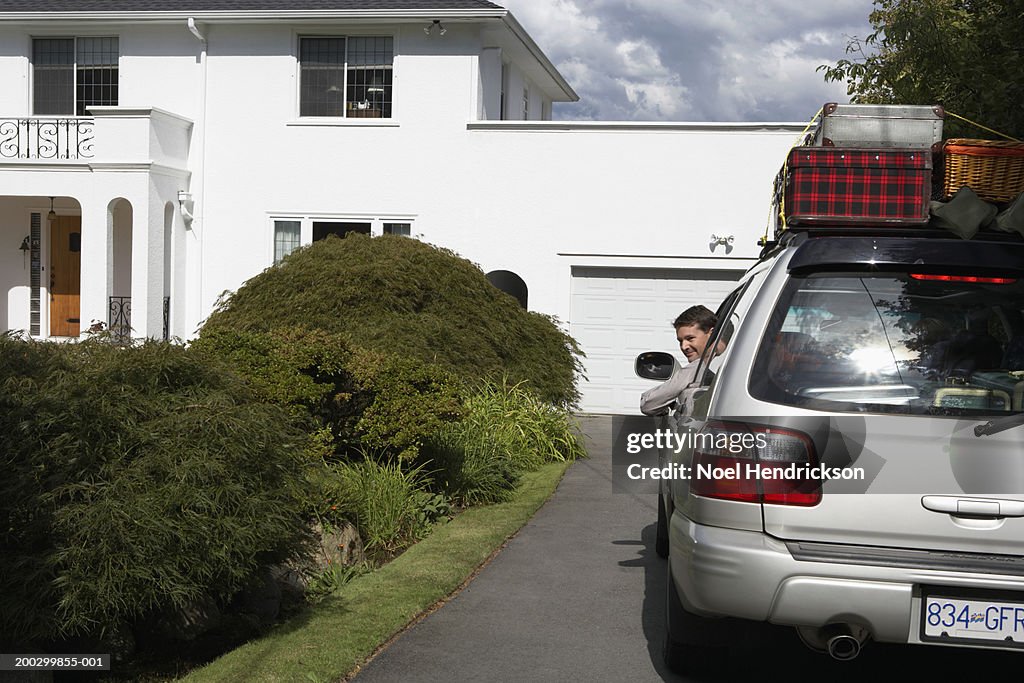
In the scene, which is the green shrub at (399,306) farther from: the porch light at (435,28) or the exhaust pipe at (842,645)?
the exhaust pipe at (842,645)

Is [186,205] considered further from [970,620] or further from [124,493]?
[970,620]

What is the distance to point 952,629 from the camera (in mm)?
3854

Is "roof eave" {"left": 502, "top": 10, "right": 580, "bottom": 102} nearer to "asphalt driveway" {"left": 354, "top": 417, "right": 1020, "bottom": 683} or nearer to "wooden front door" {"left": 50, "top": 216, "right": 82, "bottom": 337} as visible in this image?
"wooden front door" {"left": 50, "top": 216, "right": 82, "bottom": 337}

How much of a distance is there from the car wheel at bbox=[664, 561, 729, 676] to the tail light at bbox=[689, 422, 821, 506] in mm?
866

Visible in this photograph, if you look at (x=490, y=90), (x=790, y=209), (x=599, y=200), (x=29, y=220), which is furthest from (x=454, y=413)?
(x=29, y=220)

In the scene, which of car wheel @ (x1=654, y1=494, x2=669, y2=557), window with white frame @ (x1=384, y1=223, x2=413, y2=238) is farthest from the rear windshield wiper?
window with white frame @ (x1=384, y1=223, x2=413, y2=238)

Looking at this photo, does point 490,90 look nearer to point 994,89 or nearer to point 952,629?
point 994,89

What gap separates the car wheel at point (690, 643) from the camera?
4855 millimetres

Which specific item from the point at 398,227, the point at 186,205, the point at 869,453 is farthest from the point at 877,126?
the point at 186,205

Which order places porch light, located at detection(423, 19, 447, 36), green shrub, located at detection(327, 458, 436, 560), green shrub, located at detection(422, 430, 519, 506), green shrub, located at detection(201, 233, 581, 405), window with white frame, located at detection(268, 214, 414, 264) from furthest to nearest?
1. window with white frame, located at detection(268, 214, 414, 264)
2. porch light, located at detection(423, 19, 447, 36)
3. green shrub, located at detection(201, 233, 581, 405)
4. green shrub, located at detection(422, 430, 519, 506)
5. green shrub, located at detection(327, 458, 436, 560)

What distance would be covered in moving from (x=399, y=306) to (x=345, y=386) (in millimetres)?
3427

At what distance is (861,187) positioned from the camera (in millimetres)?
4535

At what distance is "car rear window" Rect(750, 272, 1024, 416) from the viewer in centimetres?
399

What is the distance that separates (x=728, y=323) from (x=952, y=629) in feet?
5.79
